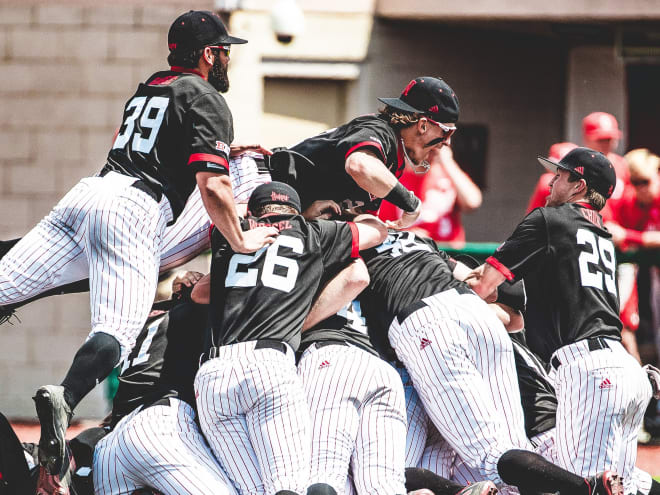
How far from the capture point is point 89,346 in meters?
4.66

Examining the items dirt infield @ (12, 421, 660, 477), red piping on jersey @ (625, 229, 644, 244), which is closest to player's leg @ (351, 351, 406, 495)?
dirt infield @ (12, 421, 660, 477)

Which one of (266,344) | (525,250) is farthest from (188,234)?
(525,250)

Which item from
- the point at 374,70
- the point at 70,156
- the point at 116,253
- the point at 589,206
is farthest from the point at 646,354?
the point at 70,156

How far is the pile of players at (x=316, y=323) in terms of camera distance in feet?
14.9

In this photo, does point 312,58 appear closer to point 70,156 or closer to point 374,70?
point 374,70

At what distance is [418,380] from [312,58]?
5.69 metres

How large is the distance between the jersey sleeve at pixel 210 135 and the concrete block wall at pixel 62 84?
4913 mm

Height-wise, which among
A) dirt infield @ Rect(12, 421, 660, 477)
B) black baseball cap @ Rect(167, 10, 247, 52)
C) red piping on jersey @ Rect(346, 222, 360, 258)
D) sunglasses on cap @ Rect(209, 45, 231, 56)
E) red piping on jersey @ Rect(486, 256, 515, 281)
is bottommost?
dirt infield @ Rect(12, 421, 660, 477)

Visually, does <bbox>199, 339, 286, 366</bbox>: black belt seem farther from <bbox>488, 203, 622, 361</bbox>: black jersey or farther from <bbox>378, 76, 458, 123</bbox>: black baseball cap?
<bbox>378, 76, 458, 123</bbox>: black baseball cap

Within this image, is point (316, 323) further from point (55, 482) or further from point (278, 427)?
point (55, 482)

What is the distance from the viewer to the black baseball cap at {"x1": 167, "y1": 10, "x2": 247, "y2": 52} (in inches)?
200

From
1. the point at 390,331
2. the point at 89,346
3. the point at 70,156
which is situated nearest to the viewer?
the point at 89,346

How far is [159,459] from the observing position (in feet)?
14.8

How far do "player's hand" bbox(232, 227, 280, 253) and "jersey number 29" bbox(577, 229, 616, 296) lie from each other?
1316 mm
